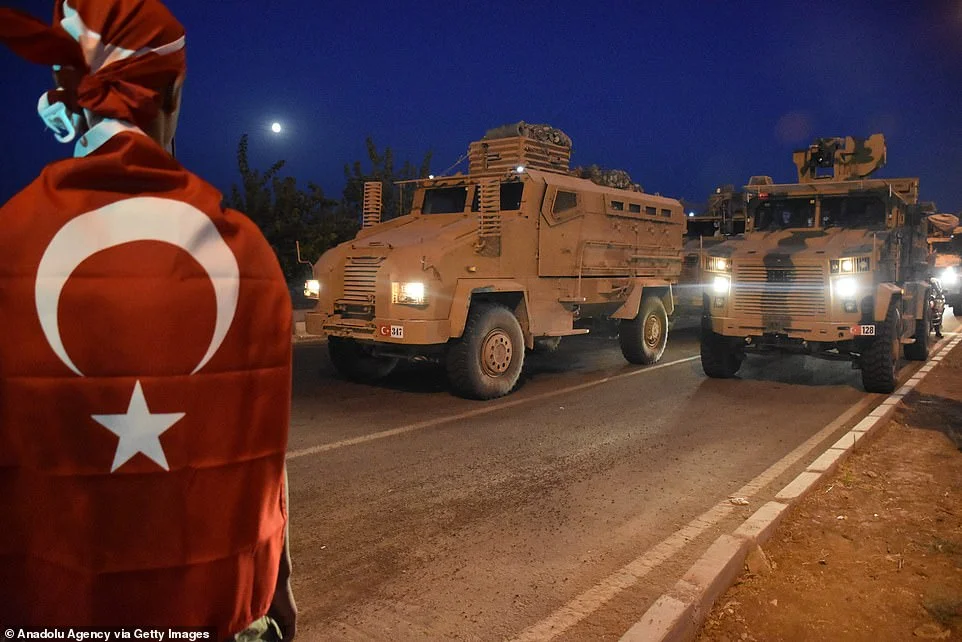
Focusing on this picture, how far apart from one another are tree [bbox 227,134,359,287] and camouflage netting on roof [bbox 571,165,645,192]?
8324 millimetres

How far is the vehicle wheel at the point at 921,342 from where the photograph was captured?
12328 millimetres

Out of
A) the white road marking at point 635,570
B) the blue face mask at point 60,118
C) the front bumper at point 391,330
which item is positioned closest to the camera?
the blue face mask at point 60,118

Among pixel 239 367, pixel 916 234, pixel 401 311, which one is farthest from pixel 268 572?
pixel 916 234

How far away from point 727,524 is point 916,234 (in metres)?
9.25

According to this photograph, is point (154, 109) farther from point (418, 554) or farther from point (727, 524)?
point (727, 524)

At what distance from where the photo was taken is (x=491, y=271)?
8.81 metres

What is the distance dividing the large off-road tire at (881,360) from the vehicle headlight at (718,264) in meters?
1.90

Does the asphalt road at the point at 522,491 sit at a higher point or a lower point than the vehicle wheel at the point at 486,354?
lower

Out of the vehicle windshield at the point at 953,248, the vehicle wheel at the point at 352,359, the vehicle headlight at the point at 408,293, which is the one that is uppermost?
the vehicle windshield at the point at 953,248

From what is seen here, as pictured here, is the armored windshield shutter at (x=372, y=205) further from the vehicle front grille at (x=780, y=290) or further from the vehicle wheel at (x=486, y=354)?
the vehicle front grille at (x=780, y=290)

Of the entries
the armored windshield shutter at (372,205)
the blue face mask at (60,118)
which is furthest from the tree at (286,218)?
the blue face mask at (60,118)

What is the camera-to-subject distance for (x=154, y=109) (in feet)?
5.06

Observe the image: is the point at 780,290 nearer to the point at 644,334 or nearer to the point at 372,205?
the point at 644,334

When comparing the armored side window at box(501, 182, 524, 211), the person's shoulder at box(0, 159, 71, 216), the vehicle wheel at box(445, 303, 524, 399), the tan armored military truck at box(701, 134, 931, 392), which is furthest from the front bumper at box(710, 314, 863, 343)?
the person's shoulder at box(0, 159, 71, 216)
